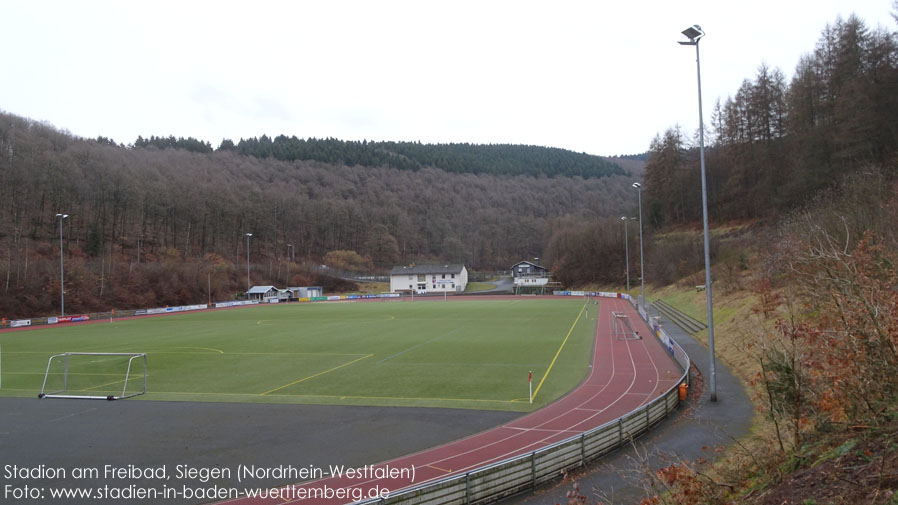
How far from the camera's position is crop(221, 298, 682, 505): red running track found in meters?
11.0

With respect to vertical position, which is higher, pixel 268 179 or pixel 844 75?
pixel 268 179

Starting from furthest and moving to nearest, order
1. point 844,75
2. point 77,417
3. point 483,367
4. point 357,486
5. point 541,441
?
point 844,75
point 483,367
point 77,417
point 541,441
point 357,486

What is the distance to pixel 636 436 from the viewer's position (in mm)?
13500

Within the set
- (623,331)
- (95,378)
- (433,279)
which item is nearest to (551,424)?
(95,378)

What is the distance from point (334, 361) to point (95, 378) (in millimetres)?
11245

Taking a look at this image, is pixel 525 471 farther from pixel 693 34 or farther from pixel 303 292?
pixel 303 292

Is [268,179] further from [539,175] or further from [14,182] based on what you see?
[539,175]

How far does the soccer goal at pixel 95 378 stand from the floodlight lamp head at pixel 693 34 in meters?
23.6

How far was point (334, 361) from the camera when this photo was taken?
2717 cm

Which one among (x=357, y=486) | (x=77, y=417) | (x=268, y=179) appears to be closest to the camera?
(x=357, y=486)

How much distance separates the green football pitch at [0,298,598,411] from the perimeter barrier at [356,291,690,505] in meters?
4.57

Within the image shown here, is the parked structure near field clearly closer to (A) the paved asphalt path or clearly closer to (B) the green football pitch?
(B) the green football pitch

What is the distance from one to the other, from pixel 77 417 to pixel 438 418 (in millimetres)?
12593

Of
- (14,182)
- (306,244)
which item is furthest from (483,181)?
(14,182)
